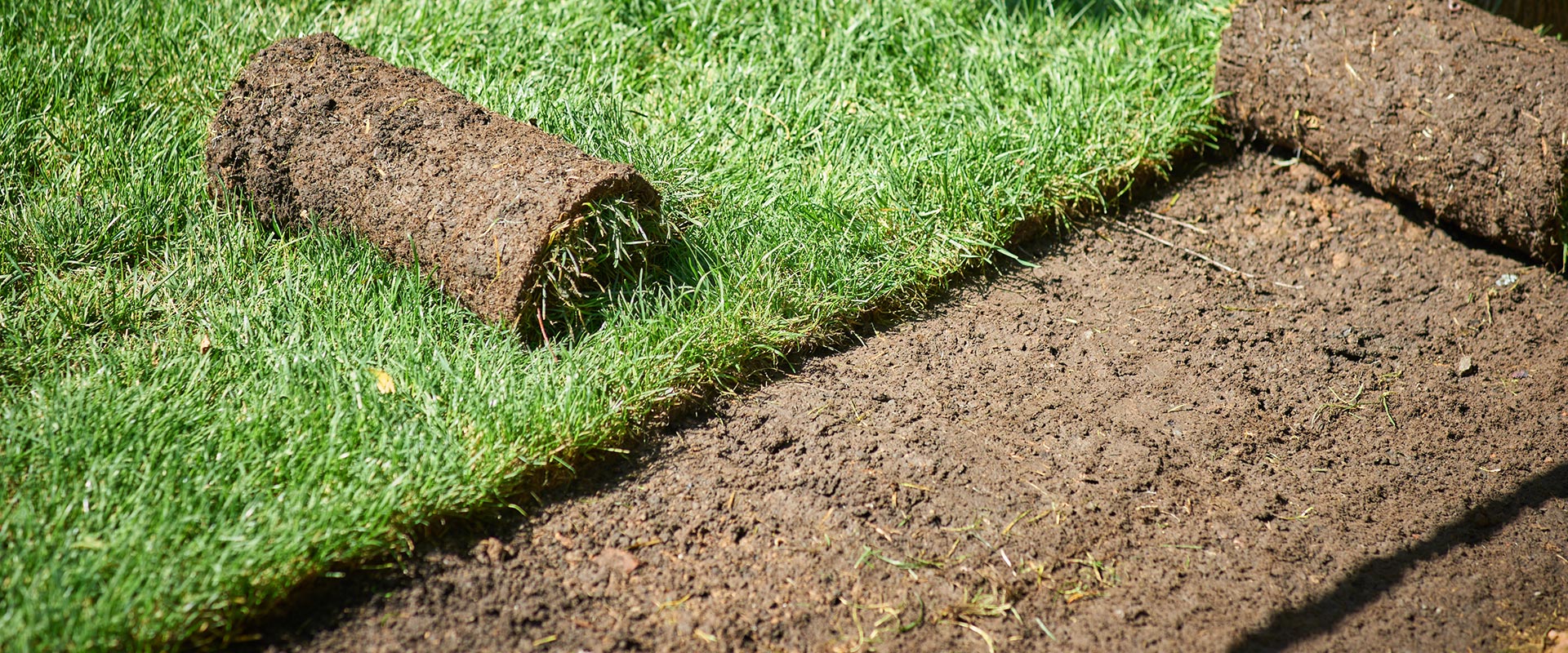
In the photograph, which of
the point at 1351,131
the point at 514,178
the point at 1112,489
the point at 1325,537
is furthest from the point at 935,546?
the point at 1351,131

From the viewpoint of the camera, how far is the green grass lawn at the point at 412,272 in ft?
7.55

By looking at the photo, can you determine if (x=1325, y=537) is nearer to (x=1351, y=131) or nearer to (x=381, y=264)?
(x=1351, y=131)

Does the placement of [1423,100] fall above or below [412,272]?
above

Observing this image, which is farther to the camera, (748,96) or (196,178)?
(748,96)

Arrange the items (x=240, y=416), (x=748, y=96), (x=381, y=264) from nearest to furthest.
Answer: (x=240, y=416), (x=381, y=264), (x=748, y=96)

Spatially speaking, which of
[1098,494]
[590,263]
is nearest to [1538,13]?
[1098,494]

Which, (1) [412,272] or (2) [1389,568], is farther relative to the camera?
(1) [412,272]

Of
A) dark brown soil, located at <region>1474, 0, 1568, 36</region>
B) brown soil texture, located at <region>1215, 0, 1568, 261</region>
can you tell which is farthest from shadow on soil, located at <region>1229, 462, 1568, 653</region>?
dark brown soil, located at <region>1474, 0, 1568, 36</region>

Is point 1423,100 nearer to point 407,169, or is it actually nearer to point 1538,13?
point 1538,13

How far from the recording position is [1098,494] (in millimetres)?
2721

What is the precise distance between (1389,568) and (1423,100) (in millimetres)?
1724

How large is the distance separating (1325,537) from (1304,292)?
1.13m

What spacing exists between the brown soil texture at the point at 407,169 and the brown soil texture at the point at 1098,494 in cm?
63

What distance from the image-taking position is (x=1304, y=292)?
11.5ft
